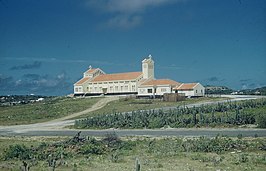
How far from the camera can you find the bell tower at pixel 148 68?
9166cm

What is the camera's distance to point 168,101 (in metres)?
71.6

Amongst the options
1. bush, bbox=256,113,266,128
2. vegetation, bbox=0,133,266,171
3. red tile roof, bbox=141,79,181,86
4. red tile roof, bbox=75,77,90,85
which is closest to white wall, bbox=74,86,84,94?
red tile roof, bbox=75,77,90,85

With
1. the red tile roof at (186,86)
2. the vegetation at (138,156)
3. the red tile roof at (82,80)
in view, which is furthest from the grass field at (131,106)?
the vegetation at (138,156)

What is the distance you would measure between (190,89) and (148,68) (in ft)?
47.9

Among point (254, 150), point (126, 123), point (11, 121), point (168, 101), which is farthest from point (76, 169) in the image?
point (168, 101)

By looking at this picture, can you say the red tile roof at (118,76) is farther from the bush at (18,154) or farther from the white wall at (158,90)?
the bush at (18,154)

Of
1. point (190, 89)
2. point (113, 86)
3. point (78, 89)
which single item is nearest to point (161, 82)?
point (190, 89)

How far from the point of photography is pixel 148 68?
92188mm

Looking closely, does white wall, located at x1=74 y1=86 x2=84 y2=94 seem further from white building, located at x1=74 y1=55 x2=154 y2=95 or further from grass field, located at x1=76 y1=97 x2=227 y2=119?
grass field, located at x1=76 y1=97 x2=227 y2=119

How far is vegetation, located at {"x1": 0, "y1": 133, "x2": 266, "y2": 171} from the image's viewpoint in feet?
51.3

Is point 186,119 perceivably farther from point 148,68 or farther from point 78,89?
point 78,89

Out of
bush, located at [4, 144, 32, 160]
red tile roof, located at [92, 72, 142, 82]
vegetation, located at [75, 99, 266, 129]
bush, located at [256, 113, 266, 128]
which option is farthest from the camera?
red tile roof, located at [92, 72, 142, 82]

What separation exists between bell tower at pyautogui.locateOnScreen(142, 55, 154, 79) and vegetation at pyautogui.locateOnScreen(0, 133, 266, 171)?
68185 millimetres

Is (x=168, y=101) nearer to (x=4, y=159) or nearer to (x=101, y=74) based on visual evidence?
(x=101, y=74)
